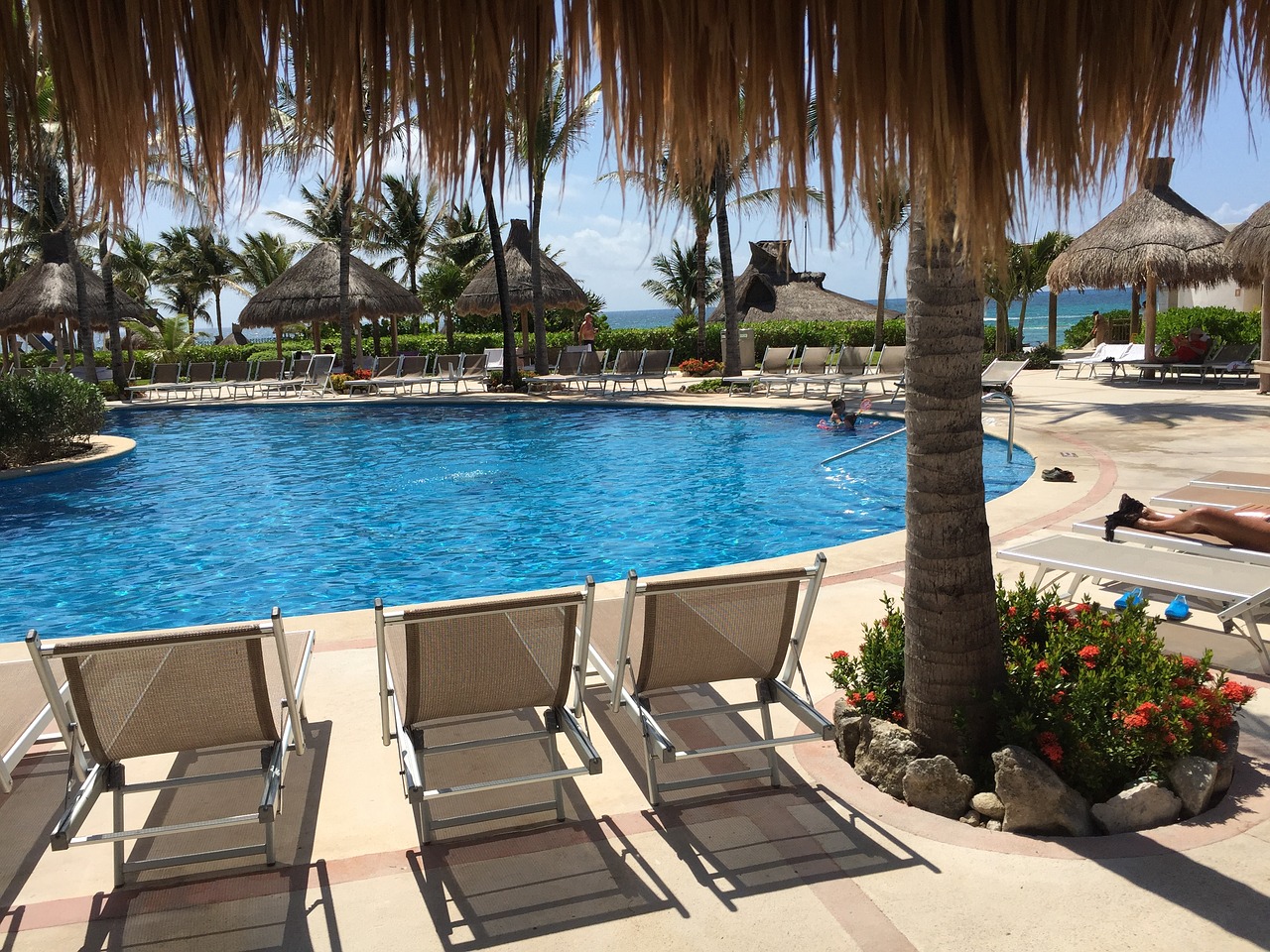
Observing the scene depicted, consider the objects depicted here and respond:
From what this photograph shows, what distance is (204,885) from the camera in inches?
126

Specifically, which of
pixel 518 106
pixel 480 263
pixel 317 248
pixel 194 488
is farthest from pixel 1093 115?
pixel 480 263

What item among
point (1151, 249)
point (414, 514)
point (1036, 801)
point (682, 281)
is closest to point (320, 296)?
point (414, 514)

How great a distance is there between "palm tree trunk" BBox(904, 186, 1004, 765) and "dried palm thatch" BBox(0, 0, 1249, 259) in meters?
1.04

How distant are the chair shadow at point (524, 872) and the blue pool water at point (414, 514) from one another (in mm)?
3743

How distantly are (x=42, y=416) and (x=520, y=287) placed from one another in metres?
16.2

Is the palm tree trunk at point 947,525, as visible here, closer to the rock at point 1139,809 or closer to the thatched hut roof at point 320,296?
the rock at point 1139,809

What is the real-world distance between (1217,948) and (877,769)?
4.15 feet

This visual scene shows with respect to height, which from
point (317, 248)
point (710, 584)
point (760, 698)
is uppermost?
point (317, 248)

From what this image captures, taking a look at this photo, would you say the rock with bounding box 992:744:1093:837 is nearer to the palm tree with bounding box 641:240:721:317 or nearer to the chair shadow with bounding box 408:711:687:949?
the chair shadow with bounding box 408:711:687:949

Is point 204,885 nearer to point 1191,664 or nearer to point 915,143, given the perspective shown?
point 915,143

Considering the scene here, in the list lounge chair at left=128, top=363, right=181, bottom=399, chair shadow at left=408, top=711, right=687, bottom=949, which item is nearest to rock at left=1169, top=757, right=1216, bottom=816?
chair shadow at left=408, top=711, right=687, bottom=949

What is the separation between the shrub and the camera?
1342 centimetres

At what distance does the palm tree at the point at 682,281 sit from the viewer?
45.5 meters

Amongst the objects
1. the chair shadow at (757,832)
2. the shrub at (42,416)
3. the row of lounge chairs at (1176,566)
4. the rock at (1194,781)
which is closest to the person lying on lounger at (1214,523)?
the row of lounge chairs at (1176,566)
